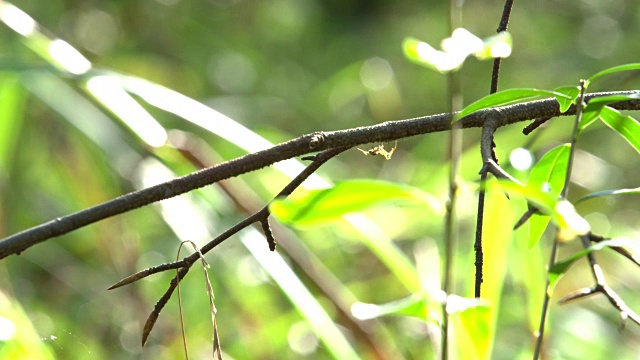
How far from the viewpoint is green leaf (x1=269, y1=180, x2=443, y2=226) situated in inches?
9.1

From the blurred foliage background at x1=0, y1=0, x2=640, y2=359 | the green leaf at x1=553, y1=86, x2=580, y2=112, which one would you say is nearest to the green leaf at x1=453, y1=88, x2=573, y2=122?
the green leaf at x1=553, y1=86, x2=580, y2=112

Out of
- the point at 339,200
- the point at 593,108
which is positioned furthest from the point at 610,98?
the point at 339,200

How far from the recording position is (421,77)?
1.90 metres

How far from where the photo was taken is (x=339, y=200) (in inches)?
9.5

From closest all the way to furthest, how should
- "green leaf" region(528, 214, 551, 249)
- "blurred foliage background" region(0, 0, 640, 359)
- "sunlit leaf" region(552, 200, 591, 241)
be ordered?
"sunlit leaf" region(552, 200, 591, 241), "green leaf" region(528, 214, 551, 249), "blurred foliage background" region(0, 0, 640, 359)

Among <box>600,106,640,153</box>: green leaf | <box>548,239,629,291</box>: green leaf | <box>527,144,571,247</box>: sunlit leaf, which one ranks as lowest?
<box>548,239,629,291</box>: green leaf

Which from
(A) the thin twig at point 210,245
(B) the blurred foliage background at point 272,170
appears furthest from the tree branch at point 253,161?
(B) the blurred foliage background at point 272,170

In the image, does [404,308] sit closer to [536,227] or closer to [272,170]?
[536,227]

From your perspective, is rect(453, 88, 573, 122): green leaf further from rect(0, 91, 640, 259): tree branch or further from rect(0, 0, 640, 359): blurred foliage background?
rect(0, 0, 640, 359): blurred foliage background

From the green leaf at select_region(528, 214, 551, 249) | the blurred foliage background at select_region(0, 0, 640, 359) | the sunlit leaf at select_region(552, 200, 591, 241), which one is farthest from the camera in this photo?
the blurred foliage background at select_region(0, 0, 640, 359)

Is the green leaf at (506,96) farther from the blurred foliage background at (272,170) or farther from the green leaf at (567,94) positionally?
the blurred foliage background at (272,170)

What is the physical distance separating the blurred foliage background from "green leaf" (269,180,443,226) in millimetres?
310

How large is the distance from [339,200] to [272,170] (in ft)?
2.97

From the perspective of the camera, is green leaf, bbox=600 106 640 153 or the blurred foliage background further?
the blurred foliage background
